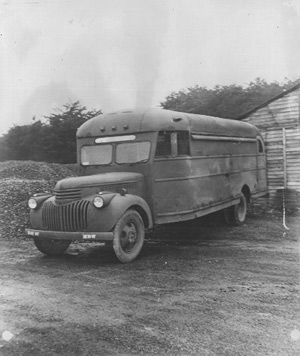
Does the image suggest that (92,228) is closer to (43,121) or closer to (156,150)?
(156,150)

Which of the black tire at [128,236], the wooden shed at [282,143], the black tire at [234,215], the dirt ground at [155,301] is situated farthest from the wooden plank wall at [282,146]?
the black tire at [128,236]

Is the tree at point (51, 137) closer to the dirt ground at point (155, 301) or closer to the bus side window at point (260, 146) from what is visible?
the bus side window at point (260, 146)

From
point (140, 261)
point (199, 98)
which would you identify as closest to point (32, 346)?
point (140, 261)

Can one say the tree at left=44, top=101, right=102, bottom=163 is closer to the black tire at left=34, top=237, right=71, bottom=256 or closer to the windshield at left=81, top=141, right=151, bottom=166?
the windshield at left=81, top=141, right=151, bottom=166

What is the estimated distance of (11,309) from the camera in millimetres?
4395

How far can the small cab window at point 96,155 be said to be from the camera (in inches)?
293

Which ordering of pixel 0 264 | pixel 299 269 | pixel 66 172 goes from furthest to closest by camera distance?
1. pixel 66 172
2. pixel 0 264
3. pixel 299 269

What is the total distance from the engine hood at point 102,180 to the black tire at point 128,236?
0.61m

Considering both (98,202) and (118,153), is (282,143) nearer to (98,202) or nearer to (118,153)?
(118,153)

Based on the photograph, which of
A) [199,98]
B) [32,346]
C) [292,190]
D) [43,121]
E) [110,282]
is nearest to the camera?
[32,346]

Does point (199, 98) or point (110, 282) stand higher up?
point (199, 98)

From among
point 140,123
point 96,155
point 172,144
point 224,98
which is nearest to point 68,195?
point 96,155

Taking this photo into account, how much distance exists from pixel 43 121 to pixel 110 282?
1915 centimetres

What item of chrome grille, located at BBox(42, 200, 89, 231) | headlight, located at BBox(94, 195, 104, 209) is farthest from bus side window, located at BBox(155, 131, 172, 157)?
chrome grille, located at BBox(42, 200, 89, 231)
